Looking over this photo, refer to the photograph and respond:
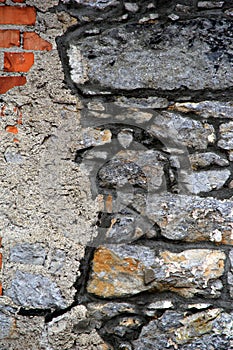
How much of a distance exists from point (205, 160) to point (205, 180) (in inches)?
3.0

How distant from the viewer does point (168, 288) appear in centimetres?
163

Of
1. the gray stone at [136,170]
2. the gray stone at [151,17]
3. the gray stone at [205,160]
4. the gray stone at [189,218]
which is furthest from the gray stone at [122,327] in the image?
the gray stone at [151,17]

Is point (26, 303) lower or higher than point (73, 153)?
lower

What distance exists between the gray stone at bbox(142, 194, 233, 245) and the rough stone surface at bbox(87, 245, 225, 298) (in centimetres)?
8

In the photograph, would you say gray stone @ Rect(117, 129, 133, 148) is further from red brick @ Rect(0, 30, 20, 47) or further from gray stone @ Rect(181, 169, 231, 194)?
red brick @ Rect(0, 30, 20, 47)

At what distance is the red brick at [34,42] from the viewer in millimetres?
1627

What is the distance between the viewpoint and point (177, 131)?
166cm

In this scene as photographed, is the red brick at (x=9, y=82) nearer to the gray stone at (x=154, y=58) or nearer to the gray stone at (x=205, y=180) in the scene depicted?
the gray stone at (x=154, y=58)

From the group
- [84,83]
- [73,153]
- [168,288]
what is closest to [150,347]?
[168,288]

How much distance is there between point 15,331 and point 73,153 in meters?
0.68

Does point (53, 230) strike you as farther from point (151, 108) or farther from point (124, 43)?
point (124, 43)

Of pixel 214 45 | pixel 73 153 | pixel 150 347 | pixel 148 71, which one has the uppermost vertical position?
pixel 214 45

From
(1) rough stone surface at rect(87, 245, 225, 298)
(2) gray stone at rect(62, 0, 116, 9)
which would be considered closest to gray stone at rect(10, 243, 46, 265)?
(1) rough stone surface at rect(87, 245, 225, 298)

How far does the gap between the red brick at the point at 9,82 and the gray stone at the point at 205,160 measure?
690 millimetres
